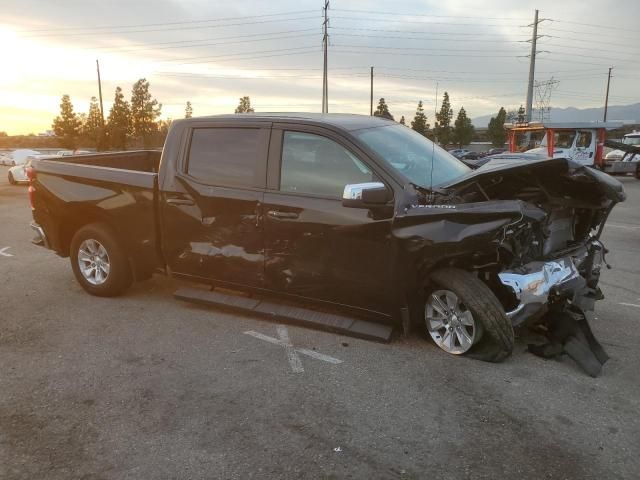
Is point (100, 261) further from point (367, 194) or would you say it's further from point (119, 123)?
point (119, 123)

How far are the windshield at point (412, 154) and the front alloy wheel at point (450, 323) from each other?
0.92 meters

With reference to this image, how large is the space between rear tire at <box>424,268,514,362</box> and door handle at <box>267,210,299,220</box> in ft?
3.93

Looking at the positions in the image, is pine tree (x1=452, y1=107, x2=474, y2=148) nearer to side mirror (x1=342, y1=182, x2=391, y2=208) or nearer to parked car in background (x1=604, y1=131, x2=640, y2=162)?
parked car in background (x1=604, y1=131, x2=640, y2=162)

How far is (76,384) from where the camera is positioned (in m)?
3.79

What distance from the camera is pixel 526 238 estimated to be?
411 cm

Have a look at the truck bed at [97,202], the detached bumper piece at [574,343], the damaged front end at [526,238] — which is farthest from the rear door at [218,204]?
the detached bumper piece at [574,343]

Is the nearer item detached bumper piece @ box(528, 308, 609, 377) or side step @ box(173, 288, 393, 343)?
detached bumper piece @ box(528, 308, 609, 377)

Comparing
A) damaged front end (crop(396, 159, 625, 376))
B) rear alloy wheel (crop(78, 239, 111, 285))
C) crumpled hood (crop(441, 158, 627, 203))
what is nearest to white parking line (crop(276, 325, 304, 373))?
damaged front end (crop(396, 159, 625, 376))

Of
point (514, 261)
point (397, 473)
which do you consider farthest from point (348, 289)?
point (397, 473)

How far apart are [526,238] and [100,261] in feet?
13.8

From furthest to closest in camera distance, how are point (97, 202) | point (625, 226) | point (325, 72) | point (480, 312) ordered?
point (325, 72) < point (625, 226) < point (97, 202) < point (480, 312)

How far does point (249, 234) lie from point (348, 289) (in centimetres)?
99

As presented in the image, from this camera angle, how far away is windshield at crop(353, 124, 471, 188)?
430 cm

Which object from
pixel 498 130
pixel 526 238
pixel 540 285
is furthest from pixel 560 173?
A: pixel 498 130
